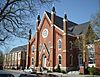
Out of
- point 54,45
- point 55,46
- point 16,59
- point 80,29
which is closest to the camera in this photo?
point 55,46

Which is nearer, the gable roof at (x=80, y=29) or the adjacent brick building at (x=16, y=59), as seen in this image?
the gable roof at (x=80, y=29)

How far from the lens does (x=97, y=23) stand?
3366 centimetres

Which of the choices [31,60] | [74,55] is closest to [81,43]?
[74,55]

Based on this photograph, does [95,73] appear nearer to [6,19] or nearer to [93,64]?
[93,64]

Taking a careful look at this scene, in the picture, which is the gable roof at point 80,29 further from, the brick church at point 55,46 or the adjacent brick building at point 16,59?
the adjacent brick building at point 16,59

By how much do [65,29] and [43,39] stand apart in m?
11.1

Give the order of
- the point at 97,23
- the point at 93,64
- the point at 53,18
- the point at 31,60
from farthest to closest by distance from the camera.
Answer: the point at 31,60 → the point at 53,18 → the point at 93,64 → the point at 97,23

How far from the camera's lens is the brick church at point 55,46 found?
54781 mm

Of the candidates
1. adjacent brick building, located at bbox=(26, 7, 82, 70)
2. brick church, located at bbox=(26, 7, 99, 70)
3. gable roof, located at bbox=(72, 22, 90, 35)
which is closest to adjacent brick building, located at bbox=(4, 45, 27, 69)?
adjacent brick building, located at bbox=(26, 7, 82, 70)

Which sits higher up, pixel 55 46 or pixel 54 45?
pixel 54 45

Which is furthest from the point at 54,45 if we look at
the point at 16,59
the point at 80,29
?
the point at 16,59

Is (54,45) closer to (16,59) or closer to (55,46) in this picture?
(55,46)

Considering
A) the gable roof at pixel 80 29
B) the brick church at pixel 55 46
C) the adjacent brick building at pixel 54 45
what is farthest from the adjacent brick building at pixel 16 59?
the gable roof at pixel 80 29

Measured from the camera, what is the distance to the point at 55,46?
5828cm
